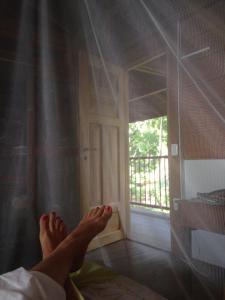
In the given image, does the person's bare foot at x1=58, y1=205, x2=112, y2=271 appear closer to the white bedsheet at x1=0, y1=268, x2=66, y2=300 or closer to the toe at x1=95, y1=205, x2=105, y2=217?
the toe at x1=95, y1=205, x2=105, y2=217

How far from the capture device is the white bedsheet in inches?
20.4

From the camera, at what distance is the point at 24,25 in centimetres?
117

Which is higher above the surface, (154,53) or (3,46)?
(3,46)

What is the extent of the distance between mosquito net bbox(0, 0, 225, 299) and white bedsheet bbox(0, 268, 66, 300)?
375 mm

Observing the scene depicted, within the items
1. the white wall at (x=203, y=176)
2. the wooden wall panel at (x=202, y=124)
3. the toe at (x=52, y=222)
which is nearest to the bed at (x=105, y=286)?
the toe at (x=52, y=222)

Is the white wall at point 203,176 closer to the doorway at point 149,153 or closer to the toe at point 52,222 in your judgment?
the doorway at point 149,153

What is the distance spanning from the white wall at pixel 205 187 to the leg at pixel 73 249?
0.33 m

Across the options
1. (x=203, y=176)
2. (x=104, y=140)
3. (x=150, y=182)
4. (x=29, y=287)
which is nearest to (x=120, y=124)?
(x=104, y=140)

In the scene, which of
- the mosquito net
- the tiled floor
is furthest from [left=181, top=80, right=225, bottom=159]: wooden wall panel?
the tiled floor

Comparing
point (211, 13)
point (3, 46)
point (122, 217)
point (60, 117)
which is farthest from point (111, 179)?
point (3, 46)

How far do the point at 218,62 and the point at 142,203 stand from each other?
0.47 metres

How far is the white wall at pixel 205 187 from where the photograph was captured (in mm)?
677

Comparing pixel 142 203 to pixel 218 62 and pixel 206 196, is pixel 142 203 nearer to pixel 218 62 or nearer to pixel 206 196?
pixel 206 196

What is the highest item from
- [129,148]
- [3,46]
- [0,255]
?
[3,46]
